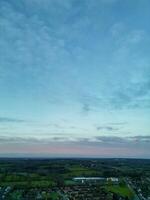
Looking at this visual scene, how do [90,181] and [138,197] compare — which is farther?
[90,181]

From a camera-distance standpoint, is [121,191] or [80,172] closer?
[121,191]

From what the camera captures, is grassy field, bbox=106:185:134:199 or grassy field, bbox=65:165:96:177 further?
grassy field, bbox=65:165:96:177

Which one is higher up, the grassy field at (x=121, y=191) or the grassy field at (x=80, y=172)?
the grassy field at (x=80, y=172)

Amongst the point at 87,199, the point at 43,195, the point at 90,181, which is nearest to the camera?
the point at 87,199

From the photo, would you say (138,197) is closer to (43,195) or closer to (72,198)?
(72,198)

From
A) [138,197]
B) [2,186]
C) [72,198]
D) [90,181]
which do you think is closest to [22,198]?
[72,198]

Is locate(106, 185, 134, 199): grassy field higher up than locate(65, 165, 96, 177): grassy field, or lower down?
lower down

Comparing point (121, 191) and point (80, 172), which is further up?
point (80, 172)

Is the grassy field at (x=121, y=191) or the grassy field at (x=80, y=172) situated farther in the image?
the grassy field at (x=80, y=172)

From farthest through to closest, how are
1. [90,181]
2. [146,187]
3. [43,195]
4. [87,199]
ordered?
[90,181] → [146,187] → [43,195] → [87,199]
